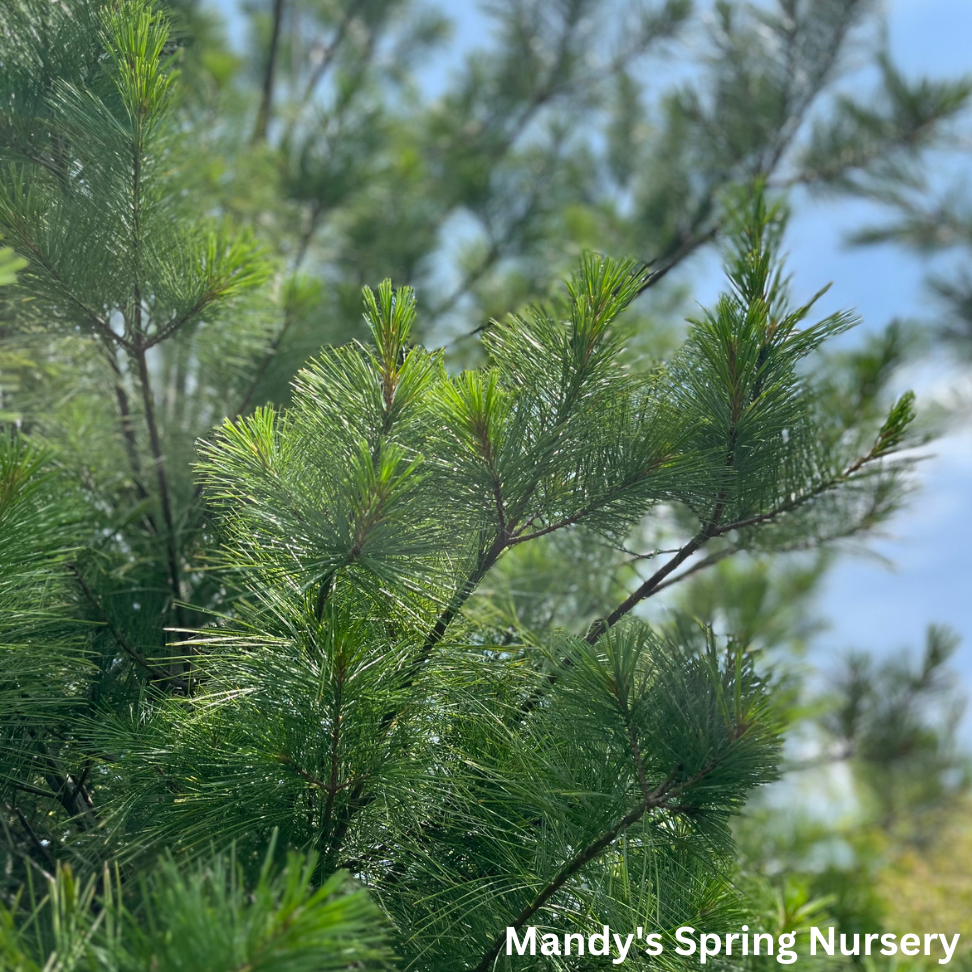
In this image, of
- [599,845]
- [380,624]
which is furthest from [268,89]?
[599,845]

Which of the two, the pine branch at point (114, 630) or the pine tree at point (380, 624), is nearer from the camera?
the pine tree at point (380, 624)

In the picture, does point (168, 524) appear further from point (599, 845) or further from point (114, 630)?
point (599, 845)

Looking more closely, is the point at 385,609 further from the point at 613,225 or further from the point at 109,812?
the point at 613,225

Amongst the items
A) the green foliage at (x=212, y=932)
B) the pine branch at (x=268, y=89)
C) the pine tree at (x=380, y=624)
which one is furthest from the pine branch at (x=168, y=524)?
the pine branch at (x=268, y=89)

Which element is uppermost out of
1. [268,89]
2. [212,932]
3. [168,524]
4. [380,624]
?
[268,89]

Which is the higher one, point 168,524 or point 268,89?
point 268,89

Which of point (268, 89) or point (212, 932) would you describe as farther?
point (268, 89)

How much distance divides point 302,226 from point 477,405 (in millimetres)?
1386

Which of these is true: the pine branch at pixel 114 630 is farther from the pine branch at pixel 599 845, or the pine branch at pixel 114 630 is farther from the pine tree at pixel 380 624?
the pine branch at pixel 599 845

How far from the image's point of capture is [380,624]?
0.86m

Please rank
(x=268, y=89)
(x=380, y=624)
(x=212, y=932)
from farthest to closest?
(x=268, y=89)
(x=380, y=624)
(x=212, y=932)

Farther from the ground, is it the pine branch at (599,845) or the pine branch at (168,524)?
the pine branch at (168,524)

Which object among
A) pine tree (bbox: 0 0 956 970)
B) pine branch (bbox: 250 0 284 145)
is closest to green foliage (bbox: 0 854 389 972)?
pine tree (bbox: 0 0 956 970)

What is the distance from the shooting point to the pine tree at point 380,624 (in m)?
0.74
